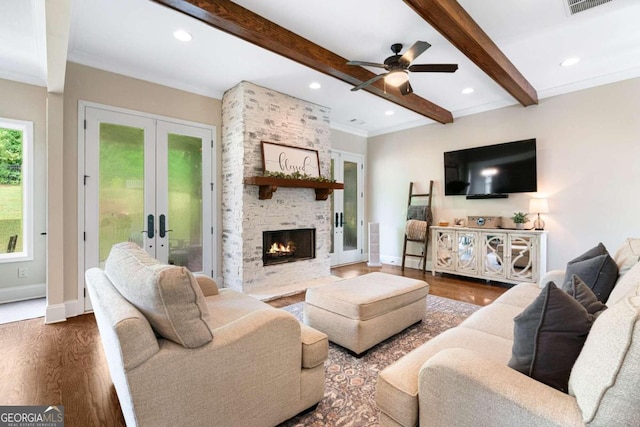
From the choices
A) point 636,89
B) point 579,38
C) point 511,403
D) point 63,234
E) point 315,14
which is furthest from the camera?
point 636,89

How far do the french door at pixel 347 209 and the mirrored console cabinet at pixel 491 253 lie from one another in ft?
6.00

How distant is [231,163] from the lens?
4.32 meters

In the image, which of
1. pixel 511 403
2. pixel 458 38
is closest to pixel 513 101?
pixel 458 38

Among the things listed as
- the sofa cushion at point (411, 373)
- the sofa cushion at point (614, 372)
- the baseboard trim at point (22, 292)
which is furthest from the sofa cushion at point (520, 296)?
the baseboard trim at point (22, 292)

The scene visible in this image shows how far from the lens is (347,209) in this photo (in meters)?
6.49

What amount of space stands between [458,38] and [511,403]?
2875mm

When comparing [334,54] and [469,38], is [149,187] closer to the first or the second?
[334,54]

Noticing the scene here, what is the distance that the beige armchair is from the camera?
123 centimetres

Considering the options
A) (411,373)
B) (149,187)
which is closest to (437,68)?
(411,373)

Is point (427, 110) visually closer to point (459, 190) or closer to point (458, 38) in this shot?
Answer: point (459, 190)

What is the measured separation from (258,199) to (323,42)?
85.6 inches

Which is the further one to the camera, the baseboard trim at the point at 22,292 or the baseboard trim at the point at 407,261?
the baseboard trim at the point at 407,261

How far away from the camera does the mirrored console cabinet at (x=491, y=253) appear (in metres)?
4.22

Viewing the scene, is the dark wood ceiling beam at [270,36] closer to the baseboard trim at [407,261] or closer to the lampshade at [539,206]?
the lampshade at [539,206]
